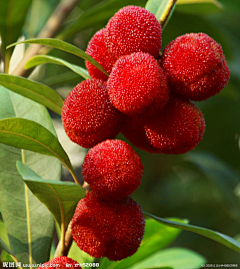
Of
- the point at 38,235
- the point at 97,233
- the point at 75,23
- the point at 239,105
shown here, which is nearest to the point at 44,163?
the point at 38,235

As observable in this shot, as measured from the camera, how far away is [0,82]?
710mm

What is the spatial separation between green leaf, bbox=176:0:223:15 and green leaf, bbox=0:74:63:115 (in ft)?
2.69

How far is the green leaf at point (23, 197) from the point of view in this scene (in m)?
0.83

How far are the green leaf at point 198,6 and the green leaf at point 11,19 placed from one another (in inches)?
25.0

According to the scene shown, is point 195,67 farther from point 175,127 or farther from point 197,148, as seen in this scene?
point 197,148

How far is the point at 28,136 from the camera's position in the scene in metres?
0.67

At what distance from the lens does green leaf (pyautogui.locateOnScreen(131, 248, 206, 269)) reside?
1200mm

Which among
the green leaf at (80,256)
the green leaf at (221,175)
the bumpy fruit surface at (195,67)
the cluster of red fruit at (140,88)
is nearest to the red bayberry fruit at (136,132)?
the cluster of red fruit at (140,88)

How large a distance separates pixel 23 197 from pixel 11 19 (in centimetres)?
64

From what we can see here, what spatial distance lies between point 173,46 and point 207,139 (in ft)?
4.74

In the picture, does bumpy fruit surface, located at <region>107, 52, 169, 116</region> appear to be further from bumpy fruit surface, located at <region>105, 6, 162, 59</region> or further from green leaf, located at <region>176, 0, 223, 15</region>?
green leaf, located at <region>176, 0, 223, 15</region>

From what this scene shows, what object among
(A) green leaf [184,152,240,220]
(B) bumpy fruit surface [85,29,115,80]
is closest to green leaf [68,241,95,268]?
(B) bumpy fruit surface [85,29,115,80]

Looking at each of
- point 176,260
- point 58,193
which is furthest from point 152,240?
point 58,193

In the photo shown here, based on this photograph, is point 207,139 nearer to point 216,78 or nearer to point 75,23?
point 75,23
